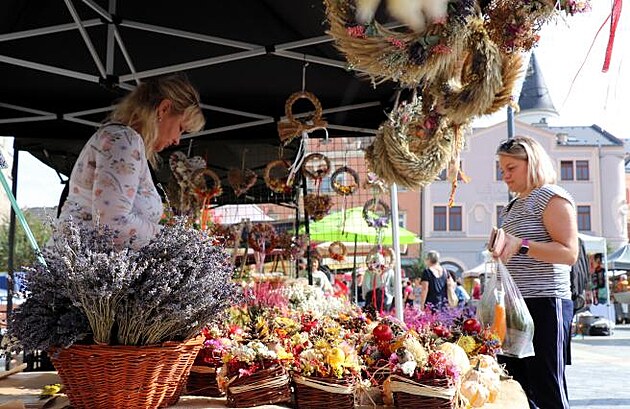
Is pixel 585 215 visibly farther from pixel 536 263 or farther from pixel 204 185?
pixel 536 263

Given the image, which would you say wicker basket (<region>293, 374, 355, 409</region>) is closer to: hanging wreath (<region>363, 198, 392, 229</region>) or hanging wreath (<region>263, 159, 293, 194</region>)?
hanging wreath (<region>263, 159, 293, 194</region>)

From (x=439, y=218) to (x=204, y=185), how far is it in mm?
26728

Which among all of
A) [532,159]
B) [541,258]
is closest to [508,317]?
[541,258]

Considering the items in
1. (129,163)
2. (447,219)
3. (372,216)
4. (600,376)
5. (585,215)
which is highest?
(585,215)

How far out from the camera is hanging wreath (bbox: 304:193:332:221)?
18.8 feet

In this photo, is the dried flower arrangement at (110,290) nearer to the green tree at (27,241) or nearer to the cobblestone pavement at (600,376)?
the green tree at (27,241)

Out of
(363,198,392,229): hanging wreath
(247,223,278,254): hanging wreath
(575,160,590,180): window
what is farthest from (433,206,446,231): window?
(247,223,278,254): hanging wreath

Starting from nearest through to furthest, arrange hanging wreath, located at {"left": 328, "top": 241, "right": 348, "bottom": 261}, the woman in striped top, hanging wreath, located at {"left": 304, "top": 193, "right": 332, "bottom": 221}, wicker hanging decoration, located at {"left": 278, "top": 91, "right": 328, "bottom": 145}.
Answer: the woman in striped top → wicker hanging decoration, located at {"left": 278, "top": 91, "right": 328, "bottom": 145} → hanging wreath, located at {"left": 304, "top": 193, "right": 332, "bottom": 221} → hanging wreath, located at {"left": 328, "top": 241, "right": 348, "bottom": 261}

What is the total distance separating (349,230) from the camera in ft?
25.9

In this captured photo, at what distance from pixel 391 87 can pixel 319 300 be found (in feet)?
5.99

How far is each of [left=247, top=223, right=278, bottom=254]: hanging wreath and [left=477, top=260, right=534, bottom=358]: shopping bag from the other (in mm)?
3245

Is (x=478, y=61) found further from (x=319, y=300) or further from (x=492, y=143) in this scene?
(x=492, y=143)

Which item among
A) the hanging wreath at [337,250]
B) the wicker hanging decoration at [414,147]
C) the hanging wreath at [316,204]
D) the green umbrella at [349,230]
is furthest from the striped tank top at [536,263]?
the green umbrella at [349,230]

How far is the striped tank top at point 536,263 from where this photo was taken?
89.1 inches
